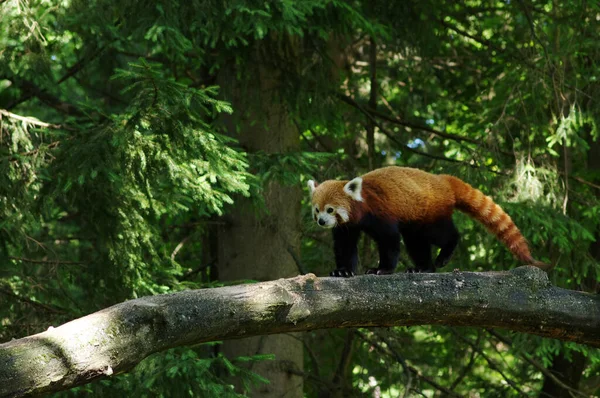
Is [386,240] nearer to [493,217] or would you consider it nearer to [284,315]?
[493,217]

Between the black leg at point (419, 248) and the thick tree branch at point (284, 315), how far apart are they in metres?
1.88

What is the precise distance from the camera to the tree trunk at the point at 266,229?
322 inches

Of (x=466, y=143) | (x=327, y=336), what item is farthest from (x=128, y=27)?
(x=327, y=336)

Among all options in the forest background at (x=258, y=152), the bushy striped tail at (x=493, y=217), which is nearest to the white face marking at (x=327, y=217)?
the forest background at (x=258, y=152)

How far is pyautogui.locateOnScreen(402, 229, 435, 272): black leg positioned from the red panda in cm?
7

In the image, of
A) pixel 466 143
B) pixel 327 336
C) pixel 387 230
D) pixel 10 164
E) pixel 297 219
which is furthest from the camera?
pixel 327 336

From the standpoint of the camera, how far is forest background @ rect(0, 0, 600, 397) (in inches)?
249

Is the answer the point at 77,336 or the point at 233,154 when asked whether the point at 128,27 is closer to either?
the point at 233,154

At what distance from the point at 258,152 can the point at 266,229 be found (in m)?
1.17

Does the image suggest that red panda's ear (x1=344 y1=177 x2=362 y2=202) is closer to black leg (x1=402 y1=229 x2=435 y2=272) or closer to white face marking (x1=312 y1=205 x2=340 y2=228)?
white face marking (x1=312 y1=205 x2=340 y2=228)

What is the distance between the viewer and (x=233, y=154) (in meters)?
6.20

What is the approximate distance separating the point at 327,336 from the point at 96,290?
466 centimetres

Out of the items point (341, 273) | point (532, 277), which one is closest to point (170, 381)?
point (341, 273)

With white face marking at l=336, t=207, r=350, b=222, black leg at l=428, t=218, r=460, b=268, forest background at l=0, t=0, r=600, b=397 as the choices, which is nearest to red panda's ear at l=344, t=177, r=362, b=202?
white face marking at l=336, t=207, r=350, b=222
